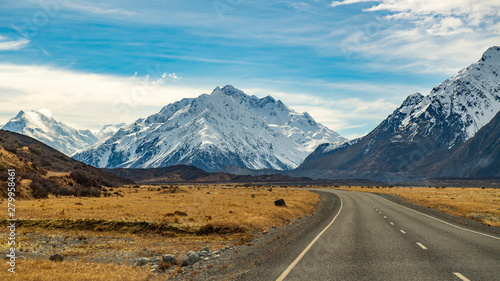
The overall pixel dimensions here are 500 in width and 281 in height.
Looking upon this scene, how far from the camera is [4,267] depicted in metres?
14.1

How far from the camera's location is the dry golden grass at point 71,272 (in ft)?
42.2

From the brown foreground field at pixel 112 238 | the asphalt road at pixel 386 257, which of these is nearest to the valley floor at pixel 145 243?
the brown foreground field at pixel 112 238

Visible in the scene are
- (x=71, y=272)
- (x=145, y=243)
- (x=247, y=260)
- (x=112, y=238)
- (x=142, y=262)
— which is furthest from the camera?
(x=112, y=238)

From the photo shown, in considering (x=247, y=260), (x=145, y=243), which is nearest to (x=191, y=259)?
→ (x=247, y=260)

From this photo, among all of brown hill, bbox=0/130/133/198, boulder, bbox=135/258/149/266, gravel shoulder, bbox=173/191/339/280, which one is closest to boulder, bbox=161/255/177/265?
boulder, bbox=135/258/149/266

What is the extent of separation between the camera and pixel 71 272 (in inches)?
543

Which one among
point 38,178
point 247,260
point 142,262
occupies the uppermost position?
point 38,178

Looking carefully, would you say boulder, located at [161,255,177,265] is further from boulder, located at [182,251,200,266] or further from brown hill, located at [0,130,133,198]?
brown hill, located at [0,130,133,198]

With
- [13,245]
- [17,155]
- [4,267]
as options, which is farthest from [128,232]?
[17,155]

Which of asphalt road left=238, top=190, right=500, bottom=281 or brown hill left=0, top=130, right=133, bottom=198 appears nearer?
asphalt road left=238, top=190, right=500, bottom=281

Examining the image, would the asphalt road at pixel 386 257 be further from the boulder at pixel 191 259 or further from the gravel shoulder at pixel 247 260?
the boulder at pixel 191 259

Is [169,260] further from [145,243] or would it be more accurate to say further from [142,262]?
[145,243]

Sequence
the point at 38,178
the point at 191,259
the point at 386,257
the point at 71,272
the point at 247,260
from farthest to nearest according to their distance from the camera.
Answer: the point at 38,178, the point at 191,259, the point at 247,260, the point at 386,257, the point at 71,272

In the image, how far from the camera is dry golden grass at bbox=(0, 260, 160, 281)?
506 inches
